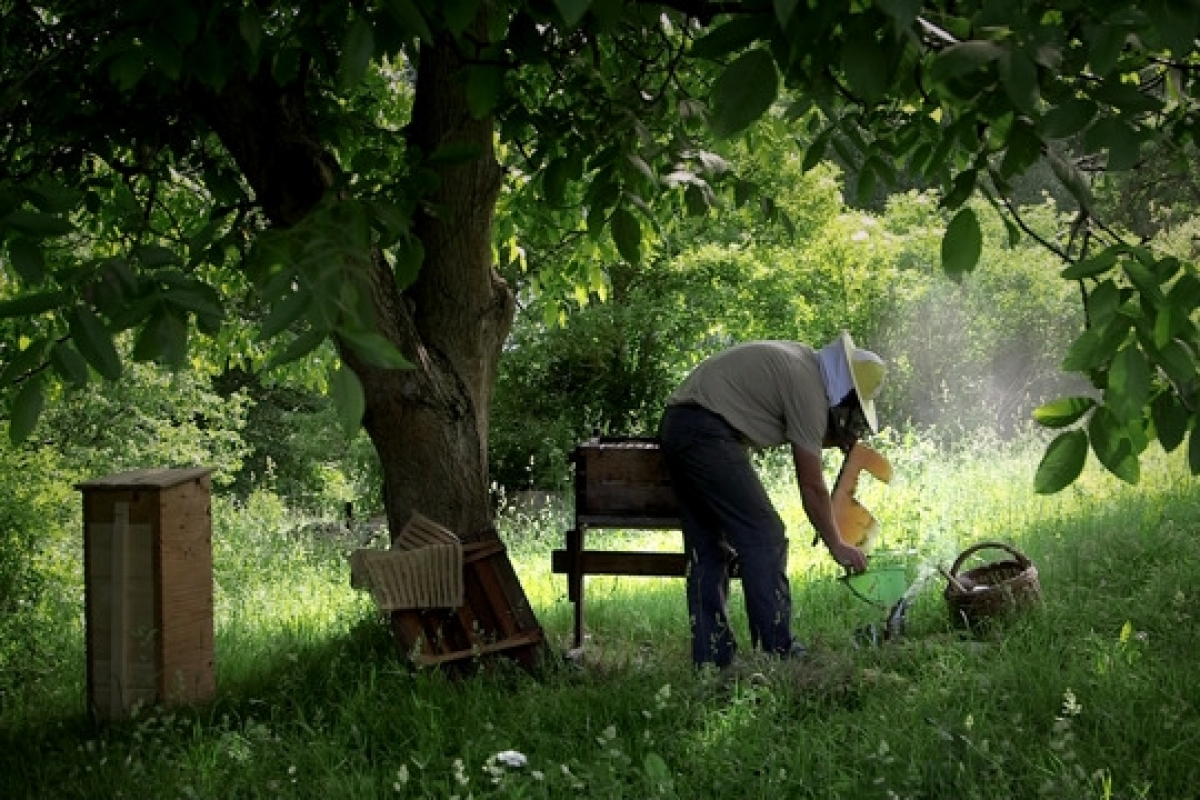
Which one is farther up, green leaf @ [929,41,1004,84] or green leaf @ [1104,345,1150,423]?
green leaf @ [929,41,1004,84]

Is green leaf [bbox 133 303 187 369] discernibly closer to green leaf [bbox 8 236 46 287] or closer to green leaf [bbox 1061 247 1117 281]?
green leaf [bbox 8 236 46 287]

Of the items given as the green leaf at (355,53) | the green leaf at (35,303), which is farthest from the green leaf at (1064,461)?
the green leaf at (35,303)

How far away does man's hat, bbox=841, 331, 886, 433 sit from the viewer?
5.88 meters

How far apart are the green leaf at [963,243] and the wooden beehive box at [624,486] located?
3.97 metres

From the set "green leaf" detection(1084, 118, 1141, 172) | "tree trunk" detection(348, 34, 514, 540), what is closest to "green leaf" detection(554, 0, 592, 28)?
"green leaf" detection(1084, 118, 1141, 172)

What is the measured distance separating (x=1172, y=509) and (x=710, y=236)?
10.6 metres

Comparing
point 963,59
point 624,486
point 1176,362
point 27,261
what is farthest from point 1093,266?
point 624,486

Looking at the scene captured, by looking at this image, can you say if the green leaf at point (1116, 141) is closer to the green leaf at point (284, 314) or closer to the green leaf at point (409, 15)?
the green leaf at point (409, 15)

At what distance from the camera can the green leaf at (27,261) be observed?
2.41 metres

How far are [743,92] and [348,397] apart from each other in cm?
78

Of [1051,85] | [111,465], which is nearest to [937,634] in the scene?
[1051,85]

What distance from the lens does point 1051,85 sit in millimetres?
2656

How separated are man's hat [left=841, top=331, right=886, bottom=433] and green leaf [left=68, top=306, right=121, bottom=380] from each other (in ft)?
13.5

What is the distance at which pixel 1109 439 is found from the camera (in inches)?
91.8
